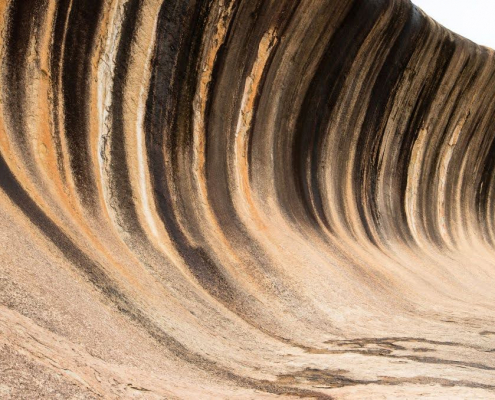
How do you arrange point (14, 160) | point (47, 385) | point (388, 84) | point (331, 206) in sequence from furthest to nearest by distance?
1. point (388, 84)
2. point (331, 206)
3. point (14, 160)
4. point (47, 385)

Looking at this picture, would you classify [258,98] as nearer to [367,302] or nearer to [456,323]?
[367,302]

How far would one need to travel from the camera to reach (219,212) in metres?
4.77

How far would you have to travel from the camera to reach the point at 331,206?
616cm

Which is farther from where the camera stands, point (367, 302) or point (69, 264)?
point (367, 302)

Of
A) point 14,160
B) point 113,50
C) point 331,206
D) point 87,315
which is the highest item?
point 113,50

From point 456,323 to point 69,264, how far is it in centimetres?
281

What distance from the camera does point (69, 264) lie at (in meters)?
3.19

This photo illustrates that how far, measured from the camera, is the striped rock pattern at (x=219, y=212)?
2.87 m

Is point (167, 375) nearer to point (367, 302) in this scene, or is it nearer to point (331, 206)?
point (367, 302)

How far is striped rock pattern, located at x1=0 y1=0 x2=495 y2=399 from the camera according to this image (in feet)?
9.42

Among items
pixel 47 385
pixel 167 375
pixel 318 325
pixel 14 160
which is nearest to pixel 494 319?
pixel 318 325

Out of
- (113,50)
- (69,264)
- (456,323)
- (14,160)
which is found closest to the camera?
(69,264)

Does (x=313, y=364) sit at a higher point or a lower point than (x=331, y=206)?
lower

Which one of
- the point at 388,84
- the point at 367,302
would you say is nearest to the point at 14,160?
the point at 367,302
